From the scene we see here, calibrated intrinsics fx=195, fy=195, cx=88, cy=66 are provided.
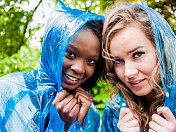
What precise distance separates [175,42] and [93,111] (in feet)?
2.96

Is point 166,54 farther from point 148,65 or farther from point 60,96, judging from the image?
point 60,96

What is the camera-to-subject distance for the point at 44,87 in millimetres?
1438

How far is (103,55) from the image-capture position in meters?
1.47

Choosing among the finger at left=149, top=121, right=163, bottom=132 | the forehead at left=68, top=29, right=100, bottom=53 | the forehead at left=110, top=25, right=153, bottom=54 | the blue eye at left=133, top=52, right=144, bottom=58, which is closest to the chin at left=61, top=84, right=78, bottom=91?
the forehead at left=68, top=29, right=100, bottom=53

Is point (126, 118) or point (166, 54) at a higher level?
point (166, 54)

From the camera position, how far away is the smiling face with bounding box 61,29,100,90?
1366mm

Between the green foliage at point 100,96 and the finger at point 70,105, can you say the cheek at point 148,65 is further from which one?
the green foliage at point 100,96

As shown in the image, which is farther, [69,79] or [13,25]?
[13,25]

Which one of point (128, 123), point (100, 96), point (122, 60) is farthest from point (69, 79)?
point (100, 96)

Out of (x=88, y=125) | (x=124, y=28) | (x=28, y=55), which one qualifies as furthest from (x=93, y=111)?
(x=28, y=55)

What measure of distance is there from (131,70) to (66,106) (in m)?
0.52

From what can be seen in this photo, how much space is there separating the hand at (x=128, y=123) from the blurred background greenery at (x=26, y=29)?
41.4 inches

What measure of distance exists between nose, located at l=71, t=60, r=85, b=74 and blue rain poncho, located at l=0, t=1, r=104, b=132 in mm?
98

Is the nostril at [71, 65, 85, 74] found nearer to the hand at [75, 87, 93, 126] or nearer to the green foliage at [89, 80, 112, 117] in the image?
the hand at [75, 87, 93, 126]
